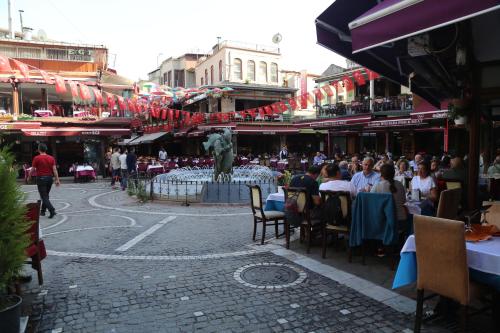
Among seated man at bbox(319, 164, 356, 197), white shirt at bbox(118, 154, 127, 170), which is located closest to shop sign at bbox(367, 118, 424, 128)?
white shirt at bbox(118, 154, 127, 170)

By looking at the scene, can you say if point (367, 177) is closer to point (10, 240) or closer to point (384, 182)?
point (384, 182)

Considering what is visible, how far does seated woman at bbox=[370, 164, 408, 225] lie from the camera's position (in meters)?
4.95

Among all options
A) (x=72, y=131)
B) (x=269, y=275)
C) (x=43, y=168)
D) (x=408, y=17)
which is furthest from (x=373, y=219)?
(x=72, y=131)

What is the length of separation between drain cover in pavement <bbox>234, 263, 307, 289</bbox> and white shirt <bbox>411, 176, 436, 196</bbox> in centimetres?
285

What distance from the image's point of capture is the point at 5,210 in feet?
10.5

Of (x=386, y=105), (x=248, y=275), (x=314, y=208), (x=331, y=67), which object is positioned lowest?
(x=248, y=275)

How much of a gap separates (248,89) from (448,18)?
96.5 feet

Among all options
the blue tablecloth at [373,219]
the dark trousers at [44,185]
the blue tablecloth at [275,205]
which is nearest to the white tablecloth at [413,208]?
the blue tablecloth at [373,219]

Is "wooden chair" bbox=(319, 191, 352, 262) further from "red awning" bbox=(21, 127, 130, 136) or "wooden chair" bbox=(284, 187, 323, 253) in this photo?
"red awning" bbox=(21, 127, 130, 136)

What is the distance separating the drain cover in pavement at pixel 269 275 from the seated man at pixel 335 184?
1.37 m

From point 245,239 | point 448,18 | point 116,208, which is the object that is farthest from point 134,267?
point 116,208

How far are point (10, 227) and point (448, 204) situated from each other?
4.44 meters

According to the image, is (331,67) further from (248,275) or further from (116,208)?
(248,275)

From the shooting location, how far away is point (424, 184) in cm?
648
